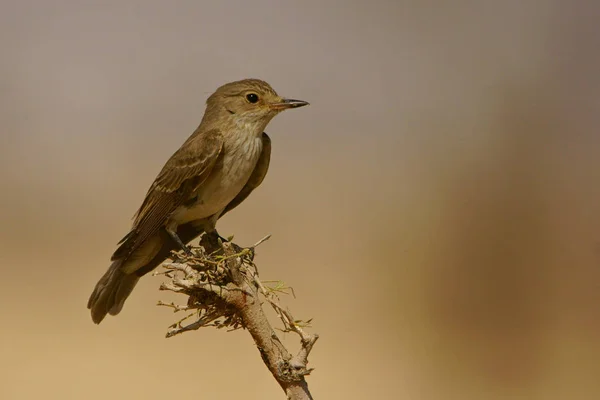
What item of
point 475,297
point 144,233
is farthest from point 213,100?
point 475,297

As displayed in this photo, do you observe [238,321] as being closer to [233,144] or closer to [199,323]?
[199,323]

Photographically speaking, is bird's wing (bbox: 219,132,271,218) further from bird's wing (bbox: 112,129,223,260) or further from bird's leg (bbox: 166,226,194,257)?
bird's leg (bbox: 166,226,194,257)

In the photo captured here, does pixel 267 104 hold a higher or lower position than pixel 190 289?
higher

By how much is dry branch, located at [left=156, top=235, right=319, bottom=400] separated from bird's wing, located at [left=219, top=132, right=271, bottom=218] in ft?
5.07

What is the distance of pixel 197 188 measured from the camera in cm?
462

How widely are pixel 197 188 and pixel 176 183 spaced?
12 cm

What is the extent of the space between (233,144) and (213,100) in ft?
1.80

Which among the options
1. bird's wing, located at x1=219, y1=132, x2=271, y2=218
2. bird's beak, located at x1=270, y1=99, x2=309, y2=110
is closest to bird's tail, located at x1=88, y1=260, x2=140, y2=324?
bird's wing, located at x1=219, y1=132, x2=271, y2=218

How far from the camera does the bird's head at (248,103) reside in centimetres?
501

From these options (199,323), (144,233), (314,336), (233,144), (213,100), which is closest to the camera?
(314,336)

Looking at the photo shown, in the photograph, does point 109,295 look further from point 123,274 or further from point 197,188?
point 197,188

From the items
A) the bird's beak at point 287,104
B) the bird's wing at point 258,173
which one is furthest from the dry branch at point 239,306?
the bird's beak at point 287,104

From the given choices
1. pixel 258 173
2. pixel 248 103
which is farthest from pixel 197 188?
pixel 248 103

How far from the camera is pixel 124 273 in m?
4.50
